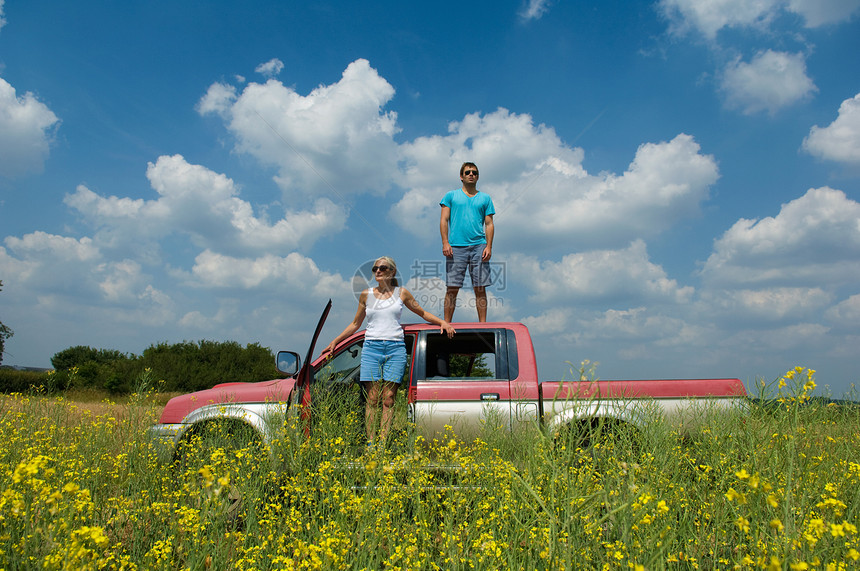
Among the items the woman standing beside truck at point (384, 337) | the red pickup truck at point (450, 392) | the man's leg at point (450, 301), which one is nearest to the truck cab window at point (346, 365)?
the red pickup truck at point (450, 392)

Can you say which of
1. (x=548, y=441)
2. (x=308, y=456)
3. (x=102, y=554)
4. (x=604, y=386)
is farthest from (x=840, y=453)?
(x=102, y=554)

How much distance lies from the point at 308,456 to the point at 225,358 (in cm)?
2093

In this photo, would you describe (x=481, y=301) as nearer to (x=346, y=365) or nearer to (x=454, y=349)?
(x=454, y=349)

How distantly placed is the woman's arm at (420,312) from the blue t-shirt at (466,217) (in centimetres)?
211

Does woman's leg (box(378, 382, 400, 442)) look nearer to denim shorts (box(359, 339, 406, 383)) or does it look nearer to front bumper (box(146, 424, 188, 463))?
denim shorts (box(359, 339, 406, 383))

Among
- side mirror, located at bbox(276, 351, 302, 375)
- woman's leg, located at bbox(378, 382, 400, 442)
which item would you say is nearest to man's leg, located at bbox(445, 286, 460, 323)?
woman's leg, located at bbox(378, 382, 400, 442)

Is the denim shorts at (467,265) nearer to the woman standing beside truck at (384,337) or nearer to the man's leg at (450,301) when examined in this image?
the man's leg at (450,301)

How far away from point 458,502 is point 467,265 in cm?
453

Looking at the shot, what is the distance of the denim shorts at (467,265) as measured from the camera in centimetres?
702

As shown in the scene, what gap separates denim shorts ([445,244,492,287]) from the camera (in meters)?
7.02

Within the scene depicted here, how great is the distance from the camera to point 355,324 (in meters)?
5.33

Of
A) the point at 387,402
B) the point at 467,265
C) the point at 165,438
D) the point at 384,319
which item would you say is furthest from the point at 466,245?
the point at 165,438

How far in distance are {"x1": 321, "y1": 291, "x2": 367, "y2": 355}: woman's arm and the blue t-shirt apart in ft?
7.54

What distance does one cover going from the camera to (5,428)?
5105 mm
